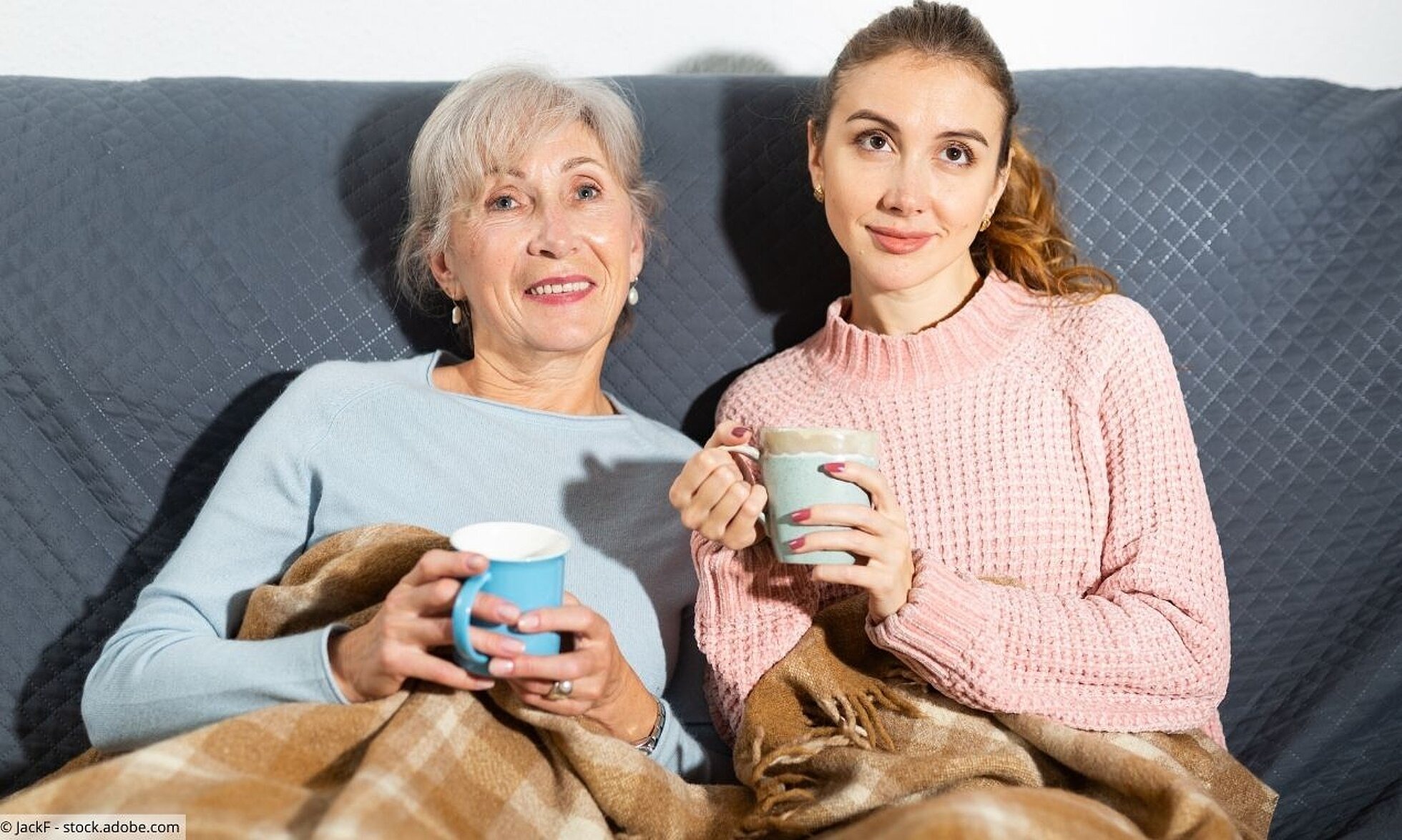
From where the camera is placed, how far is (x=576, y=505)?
1555 millimetres

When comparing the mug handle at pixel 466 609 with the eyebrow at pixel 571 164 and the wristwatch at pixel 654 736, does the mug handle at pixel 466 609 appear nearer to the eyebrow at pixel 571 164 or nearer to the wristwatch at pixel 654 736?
the wristwatch at pixel 654 736

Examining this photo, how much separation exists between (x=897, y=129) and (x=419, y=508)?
0.75 meters

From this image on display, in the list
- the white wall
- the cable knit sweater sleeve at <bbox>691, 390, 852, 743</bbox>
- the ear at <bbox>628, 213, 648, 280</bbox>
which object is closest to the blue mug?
the cable knit sweater sleeve at <bbox>691, 390, 852, 743</bbox>

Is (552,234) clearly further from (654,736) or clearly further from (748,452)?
(654,736)

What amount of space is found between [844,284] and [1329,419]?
27.1 inches

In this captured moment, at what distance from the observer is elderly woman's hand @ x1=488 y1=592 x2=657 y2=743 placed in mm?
1094

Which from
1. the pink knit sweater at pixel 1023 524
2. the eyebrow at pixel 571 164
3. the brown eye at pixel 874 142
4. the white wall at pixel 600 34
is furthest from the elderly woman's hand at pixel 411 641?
the white wall at pixel 600 34

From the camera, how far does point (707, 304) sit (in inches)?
69.9

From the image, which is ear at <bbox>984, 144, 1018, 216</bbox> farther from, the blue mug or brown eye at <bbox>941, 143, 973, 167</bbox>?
the blue mug

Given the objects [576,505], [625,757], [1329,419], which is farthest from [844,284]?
[625,757]

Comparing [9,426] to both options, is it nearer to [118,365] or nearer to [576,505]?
[118,365]

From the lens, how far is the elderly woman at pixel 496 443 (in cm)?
137

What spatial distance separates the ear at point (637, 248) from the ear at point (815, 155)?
25 cm

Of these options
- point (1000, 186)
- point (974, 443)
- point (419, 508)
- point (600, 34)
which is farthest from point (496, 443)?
point (600, 34)
